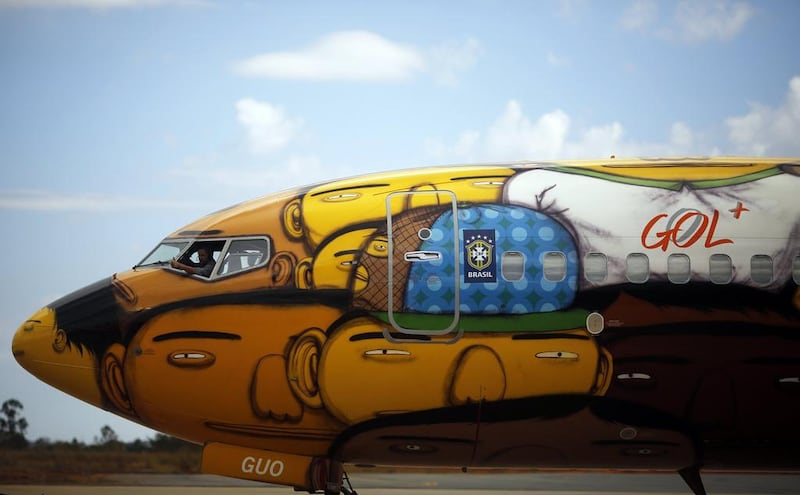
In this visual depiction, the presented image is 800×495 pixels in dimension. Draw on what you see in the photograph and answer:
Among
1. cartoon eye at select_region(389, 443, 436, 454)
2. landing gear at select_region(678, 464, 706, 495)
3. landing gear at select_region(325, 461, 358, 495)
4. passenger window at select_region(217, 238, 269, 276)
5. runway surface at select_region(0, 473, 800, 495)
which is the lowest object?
runway surface at select_region(0, 473, 800, 495)

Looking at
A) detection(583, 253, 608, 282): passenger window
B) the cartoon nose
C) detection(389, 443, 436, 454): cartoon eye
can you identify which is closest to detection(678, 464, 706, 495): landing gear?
detection(583, 253, 608, 282): passenger window

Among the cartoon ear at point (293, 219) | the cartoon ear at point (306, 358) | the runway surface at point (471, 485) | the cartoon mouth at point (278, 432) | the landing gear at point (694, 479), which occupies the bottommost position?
the runway surface at point (471, 485)

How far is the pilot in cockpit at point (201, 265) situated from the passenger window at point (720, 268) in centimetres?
655

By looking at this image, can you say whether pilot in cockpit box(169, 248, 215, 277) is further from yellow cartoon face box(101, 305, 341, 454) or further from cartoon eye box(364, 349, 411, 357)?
cartoon eye box(364, 349, 411, 357)

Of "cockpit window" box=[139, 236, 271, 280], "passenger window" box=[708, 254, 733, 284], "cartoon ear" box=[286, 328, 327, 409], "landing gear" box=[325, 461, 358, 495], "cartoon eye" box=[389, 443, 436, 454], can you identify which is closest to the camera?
"cartoon ear" box=[286, 328, 327, 409]

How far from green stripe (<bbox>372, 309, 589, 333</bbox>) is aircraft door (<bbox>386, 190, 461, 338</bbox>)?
1 centimetres

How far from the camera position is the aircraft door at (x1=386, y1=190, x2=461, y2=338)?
1320cm

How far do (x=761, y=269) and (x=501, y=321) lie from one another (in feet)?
11.5

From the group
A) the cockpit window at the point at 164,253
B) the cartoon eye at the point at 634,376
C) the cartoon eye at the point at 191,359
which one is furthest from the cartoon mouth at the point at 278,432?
the cartoon eye at the point at 634,376

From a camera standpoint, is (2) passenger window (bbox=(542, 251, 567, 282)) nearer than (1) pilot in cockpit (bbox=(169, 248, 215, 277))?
Yes

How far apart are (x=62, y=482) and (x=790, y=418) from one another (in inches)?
727

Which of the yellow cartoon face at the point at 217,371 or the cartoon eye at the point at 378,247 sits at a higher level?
the cartoon eye at the point at 378,247

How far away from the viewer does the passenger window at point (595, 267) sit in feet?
43.8

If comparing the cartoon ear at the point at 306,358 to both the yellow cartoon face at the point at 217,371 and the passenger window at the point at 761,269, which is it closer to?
the yellow cartoon face at the point at 217,371
